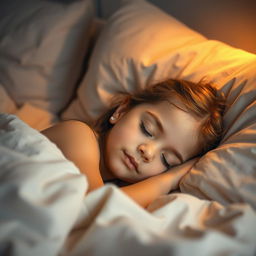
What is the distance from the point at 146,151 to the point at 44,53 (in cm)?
68

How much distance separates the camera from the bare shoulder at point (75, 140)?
0.84m

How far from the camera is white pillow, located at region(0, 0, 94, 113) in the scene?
124 cm

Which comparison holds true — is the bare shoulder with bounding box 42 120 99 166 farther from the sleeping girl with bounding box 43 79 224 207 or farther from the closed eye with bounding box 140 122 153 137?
the closed eye with bounding box 140 122 153 137

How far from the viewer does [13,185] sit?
511 millimetres

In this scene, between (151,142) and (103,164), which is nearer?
(151,142)

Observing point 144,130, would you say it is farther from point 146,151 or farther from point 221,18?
point 221,18

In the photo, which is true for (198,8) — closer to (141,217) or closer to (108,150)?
(108,150)

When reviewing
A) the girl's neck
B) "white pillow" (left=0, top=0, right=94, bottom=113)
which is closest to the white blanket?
the girl's neck

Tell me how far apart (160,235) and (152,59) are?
673mm

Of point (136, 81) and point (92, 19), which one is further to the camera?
point (92, 19)

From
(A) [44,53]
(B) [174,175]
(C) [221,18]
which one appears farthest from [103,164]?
(C) [221,18]

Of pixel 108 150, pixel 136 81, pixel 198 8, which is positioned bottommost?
pixel 108 150

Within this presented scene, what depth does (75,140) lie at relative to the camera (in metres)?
0.86

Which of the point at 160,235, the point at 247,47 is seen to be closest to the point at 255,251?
the point at 160,235
